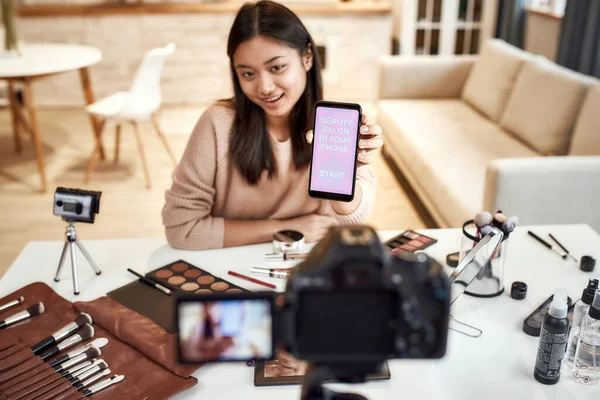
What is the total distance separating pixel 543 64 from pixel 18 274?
2.65m

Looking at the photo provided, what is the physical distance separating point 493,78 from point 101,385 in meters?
2.98

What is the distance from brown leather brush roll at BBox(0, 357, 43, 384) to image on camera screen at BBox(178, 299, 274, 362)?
0.48 meters

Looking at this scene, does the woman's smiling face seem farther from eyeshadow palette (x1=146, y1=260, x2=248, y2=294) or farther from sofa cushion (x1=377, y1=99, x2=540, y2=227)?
sofa cushion (x1=377, y1=99, x2=540, y2=227)

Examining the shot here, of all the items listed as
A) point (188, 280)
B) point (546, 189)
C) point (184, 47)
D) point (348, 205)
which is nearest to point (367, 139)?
point (348, 205)

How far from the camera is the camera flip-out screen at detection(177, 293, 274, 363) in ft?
1.85

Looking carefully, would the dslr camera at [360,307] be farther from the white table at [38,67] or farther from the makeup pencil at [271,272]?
the white table at [38,67]

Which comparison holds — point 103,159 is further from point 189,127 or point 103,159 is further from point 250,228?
point 250,228

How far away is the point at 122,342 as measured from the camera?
101cm

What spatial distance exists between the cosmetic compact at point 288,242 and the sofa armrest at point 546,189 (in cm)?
94

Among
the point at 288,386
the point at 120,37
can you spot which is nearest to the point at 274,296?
the point at 288,386

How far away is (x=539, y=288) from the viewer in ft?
3.93

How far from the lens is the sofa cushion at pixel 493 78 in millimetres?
3217

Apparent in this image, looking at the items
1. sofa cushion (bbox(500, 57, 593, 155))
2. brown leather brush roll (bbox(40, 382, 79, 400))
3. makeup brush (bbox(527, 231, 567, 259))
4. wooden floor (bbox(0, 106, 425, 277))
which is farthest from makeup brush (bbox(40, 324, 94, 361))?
sofa cushion (bbox(500, 57, 593, 155))

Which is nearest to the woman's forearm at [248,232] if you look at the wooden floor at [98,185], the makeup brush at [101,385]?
the makeup brush at [101,385]
